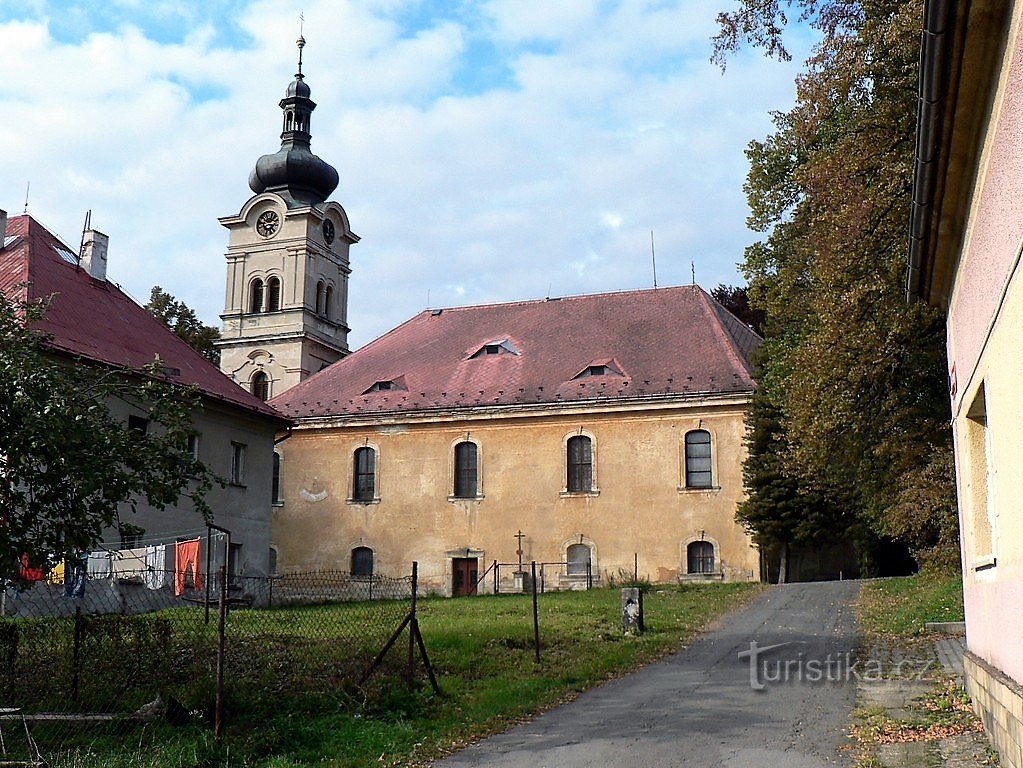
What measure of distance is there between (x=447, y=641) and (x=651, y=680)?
3.45 meters

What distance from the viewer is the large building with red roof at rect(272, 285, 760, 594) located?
35.4 m

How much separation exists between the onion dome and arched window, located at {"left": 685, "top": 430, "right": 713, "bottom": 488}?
2681cm

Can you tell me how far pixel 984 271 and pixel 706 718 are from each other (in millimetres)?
5374

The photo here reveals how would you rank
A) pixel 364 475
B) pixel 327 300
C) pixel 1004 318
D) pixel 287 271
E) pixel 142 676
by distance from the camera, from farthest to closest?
pixel 327 300 < pixel 287 271 < pixel 364 475 < pixel 142 676 < pixel 1004 318

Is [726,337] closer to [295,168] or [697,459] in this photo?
[697,459]

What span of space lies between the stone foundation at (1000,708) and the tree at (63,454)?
788cm

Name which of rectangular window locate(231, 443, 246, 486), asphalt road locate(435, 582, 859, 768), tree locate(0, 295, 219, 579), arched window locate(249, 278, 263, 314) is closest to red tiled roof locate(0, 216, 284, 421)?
rectangular window locate(231, 443, 246, 486)

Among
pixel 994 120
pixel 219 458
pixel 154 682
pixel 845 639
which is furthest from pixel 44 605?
pixel 994 120

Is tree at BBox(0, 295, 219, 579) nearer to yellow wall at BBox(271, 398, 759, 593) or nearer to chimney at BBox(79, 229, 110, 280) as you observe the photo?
chimney at BBox(79, 229, 110, 280)

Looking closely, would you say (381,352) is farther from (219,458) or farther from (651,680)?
(651,680)

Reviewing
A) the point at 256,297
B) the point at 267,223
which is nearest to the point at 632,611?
the point at 256,297

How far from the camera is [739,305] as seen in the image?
→ 43906 mm

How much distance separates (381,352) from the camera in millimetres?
42312

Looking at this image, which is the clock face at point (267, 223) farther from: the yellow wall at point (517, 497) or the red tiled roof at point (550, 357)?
the yellow wall at point (517, 497)
